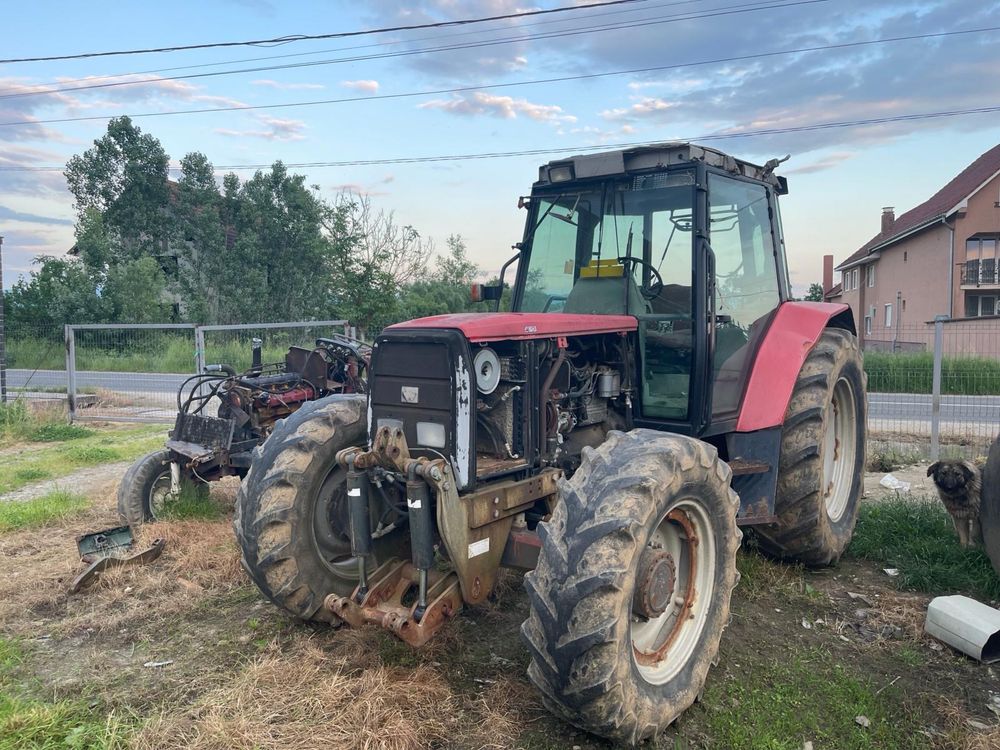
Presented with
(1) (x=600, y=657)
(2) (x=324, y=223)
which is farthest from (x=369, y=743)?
(2) (x=324, y=223)

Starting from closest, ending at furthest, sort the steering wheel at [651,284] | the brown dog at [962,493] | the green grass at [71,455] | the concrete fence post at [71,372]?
1. the steering wheel at [651,284]
2. the brown dog at [962,493]
3. the green grass at [71,455]
4. the concrete fence post at [71,372]

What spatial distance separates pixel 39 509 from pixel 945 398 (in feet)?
36.2

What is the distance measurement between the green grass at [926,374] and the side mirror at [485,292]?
26.1ft

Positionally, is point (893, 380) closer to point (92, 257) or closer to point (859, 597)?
point (859, 597)

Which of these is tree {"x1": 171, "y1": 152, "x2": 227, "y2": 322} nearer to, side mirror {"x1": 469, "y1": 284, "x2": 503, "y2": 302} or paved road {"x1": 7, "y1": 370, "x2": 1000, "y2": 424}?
paved road {"x1": 7, "y1": 370, "x2": 1000, "y2": 424}

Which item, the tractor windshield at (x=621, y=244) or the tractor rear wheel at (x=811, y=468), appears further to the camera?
the tractor rear wheel at (x=811, y=468)

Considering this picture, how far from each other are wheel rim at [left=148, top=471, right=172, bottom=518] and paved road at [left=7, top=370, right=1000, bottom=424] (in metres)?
6.24

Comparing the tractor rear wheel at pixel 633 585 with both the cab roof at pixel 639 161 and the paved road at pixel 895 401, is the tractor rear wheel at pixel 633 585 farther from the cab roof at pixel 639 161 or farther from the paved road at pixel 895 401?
the paved road at pixel 895 401

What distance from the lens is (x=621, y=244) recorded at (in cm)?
438

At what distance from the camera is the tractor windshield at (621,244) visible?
420 cm

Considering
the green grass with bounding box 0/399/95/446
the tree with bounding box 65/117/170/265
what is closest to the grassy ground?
the green grass with bounding box 0/399/95/446

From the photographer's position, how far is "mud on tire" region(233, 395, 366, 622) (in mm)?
3545

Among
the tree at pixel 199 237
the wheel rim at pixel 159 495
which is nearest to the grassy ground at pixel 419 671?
the wheel rim at pixel 159 495

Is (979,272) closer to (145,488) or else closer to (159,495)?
(159,495)
